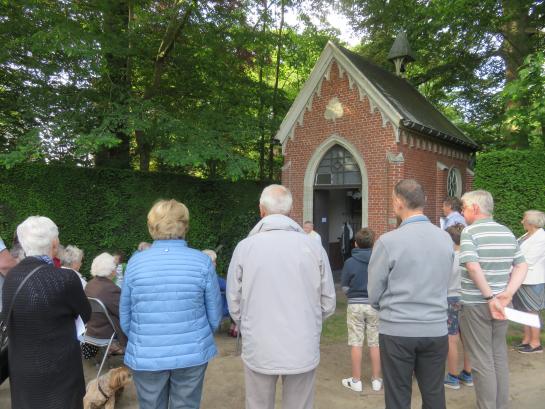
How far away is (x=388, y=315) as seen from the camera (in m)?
2.92

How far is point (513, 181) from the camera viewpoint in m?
9.20

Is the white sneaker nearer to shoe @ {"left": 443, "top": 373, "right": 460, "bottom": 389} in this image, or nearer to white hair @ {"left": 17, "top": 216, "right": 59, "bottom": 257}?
shoe @ {"left": 443, "top": 373, "right": 460, "bottom": 389}

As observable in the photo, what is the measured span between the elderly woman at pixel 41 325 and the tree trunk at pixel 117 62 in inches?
216

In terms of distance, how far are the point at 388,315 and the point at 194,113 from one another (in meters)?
8.59

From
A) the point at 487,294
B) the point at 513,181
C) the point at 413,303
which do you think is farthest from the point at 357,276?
the point at 513,181

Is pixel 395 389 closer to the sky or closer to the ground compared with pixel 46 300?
closer to the ground

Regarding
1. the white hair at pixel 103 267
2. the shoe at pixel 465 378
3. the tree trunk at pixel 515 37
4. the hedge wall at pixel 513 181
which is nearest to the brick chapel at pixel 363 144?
the hedge wall at pixel 513 181

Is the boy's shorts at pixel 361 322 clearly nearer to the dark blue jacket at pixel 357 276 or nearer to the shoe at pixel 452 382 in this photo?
the dark blue jacket at pixel 357 276

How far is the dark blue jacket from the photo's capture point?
4508 millimetres

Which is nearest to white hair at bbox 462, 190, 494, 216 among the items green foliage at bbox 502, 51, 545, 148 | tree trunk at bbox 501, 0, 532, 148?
green foliage at bbox 502, 51, 545, 148

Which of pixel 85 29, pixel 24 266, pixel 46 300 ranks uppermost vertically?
pixel 85 29

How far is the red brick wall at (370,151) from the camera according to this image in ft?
34.8

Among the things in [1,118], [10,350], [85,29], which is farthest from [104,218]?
[10,350]

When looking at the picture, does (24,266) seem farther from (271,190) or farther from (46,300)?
(271,190)
